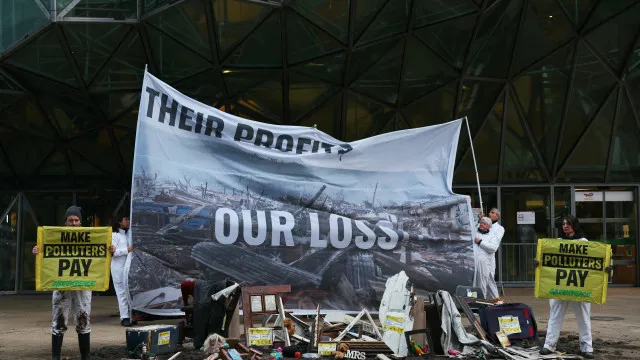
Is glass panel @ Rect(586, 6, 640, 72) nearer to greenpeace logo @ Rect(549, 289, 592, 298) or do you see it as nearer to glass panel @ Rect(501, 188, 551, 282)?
glass panel @ Rect(501, 188, 551, 282)

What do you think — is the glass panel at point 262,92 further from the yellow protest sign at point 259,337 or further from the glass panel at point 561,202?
the yellow protest sign at point 259,337

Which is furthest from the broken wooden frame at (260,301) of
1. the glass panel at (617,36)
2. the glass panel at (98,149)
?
the glass panel at (617,36)

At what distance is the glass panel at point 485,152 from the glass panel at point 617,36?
248cm

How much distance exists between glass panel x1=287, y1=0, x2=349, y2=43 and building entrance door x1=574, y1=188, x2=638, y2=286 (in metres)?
7.79

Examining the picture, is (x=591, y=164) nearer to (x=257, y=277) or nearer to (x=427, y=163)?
(x=427, y=163)

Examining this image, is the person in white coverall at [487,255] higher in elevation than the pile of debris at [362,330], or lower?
higher

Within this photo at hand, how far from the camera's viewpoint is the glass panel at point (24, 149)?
67.4 ft

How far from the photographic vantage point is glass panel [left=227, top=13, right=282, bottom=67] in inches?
695

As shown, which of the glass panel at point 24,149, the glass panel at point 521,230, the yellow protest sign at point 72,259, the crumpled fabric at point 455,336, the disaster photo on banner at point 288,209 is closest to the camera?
the yellow protest sign at point 72,259

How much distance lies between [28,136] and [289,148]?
8976 mm

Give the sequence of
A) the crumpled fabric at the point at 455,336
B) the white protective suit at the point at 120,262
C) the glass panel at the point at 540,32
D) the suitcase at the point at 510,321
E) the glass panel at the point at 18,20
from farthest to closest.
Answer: the glass panel at the point at 540,32 → the glass panel at the point at 18,20 → the white protective suit at the point at 120,262 → the suitcase at the point at 510,321 → the crumpled fabric at the point at 455,336

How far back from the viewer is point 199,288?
450 inches

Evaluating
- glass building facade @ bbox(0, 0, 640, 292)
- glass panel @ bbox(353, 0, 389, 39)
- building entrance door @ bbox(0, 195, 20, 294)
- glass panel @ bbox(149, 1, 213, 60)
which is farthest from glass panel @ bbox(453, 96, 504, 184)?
building entrance door @ bbox(0, 195, 20, 294)

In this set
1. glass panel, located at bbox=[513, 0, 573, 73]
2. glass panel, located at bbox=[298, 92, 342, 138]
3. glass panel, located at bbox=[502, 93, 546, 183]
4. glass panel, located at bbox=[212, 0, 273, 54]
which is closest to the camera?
glass panel, located at bbox=[212, 0, 273, 54]
